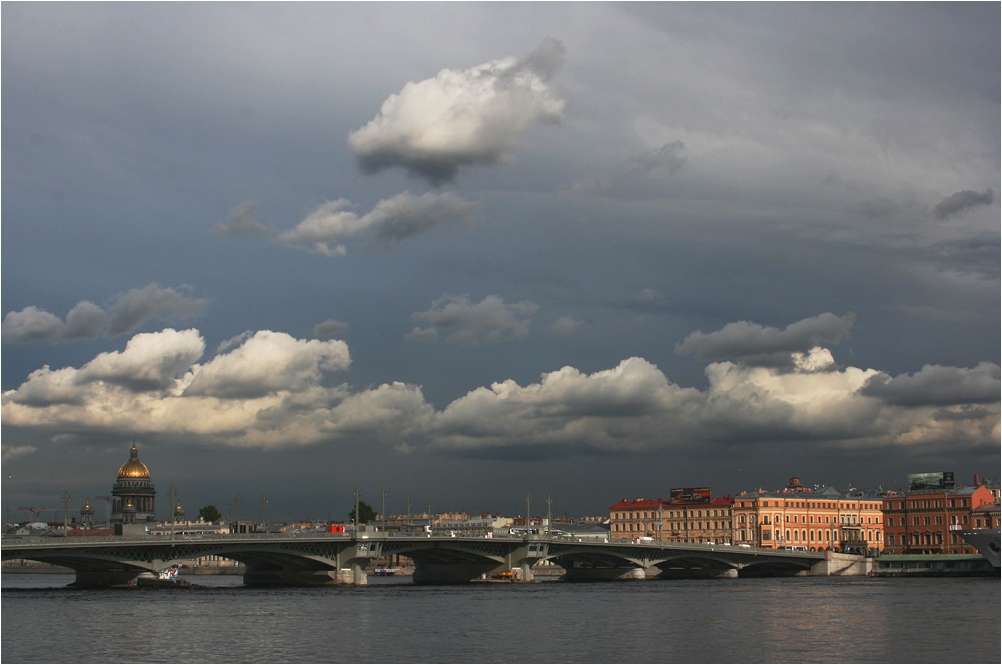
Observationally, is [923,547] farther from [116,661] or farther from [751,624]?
[116,661]

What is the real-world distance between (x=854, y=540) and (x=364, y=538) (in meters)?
98.4

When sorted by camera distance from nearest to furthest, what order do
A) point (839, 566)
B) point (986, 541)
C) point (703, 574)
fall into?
point (986, 541) → point (703, 574) → point (839, 566)

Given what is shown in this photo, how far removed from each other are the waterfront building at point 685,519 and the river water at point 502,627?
89169 millimetres

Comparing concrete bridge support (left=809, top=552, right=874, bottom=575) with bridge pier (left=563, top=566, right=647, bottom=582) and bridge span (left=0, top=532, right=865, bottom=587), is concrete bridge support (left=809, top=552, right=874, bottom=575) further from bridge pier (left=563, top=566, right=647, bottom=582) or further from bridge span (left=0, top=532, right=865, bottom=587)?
bridge pier (left=563, top=566, right=647, bottom=582)

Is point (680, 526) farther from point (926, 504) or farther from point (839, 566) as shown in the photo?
point (839, 566)

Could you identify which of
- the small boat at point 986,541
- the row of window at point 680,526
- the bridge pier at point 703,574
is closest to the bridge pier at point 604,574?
the bridge pier at point 703,574

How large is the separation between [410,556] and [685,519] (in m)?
77.7

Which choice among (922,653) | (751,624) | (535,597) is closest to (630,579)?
(535,597)

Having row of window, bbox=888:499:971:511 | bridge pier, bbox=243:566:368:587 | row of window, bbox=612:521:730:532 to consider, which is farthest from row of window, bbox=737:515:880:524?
bridge pier, bbox=243:566:368:587

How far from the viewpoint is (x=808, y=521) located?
614ft

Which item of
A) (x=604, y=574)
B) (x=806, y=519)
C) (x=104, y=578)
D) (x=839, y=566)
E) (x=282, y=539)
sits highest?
(x=282, y=539)

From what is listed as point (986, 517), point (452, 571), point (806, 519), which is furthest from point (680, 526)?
point (452, 571)

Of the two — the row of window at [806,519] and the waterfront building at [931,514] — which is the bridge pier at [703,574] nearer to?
the row of window at [806,519]

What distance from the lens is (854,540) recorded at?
18812cm
